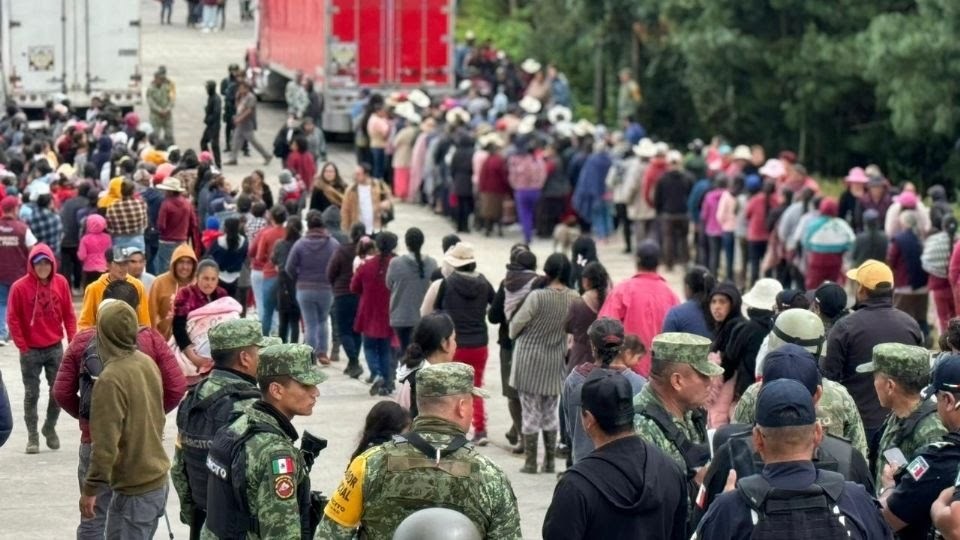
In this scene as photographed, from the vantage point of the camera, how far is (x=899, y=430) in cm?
902

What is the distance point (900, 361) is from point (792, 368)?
120 cm

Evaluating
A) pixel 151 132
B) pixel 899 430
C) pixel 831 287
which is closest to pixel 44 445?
pixel 831 287

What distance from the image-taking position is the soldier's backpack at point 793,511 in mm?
Answer: 6676

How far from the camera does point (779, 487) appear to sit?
6.68 m

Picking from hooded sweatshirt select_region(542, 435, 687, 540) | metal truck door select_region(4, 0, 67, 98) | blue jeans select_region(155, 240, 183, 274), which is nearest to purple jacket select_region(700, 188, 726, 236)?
blue jeans select_region(155, 240, 183, 274)

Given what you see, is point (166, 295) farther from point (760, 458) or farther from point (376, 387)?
point (760, 458)

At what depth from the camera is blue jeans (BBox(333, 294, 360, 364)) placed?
60.5 feet

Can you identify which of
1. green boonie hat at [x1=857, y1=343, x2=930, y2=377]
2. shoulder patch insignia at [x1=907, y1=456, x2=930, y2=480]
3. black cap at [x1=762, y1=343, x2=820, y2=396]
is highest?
black cap at [x1=762, y1=343, x2=820, y2=396]

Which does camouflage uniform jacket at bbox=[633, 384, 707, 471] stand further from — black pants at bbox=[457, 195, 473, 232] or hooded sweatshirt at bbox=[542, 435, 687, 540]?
black pants at bbox=[457, 195, 473, 232]

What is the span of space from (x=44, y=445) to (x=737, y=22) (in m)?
21.9

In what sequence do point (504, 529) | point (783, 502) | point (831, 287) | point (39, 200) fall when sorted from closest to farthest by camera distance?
point (783, 502), point (504, 529), point (831, 287), point (39, 200)

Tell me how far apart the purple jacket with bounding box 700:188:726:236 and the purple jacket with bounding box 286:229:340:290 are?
8027 mm

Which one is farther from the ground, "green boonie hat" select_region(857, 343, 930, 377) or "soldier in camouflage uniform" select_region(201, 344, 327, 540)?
"green boonie hat" select_region(857, 343, 930, 377)

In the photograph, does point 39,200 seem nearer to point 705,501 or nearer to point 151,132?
point 151,132
